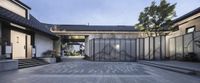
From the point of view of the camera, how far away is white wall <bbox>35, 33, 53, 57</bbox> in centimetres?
2952

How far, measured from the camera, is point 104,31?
38.5m

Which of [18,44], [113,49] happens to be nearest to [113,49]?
[113,49]

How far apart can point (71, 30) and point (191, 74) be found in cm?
2637

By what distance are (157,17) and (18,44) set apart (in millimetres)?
16798

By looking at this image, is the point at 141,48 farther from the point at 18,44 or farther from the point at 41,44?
the point at 18,44

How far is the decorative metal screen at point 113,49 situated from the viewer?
35.7 metres

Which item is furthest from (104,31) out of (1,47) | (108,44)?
(1,47)

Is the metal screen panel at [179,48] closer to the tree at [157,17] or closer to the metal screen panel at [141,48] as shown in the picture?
the tree at [157,17]

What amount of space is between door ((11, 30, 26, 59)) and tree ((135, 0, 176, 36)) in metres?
15.1

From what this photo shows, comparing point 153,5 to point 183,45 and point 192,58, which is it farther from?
point 192,58

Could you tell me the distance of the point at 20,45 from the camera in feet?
81.0

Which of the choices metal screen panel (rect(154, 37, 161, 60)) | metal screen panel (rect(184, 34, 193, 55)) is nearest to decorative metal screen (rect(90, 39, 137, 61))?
metal screen panel (rect(154, 37, 161, 60))

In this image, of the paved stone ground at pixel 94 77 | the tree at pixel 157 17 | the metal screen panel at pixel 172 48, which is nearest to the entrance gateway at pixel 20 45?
the paved stone ground at pixel 94 77

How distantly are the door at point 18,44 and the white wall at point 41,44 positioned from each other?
362cm
